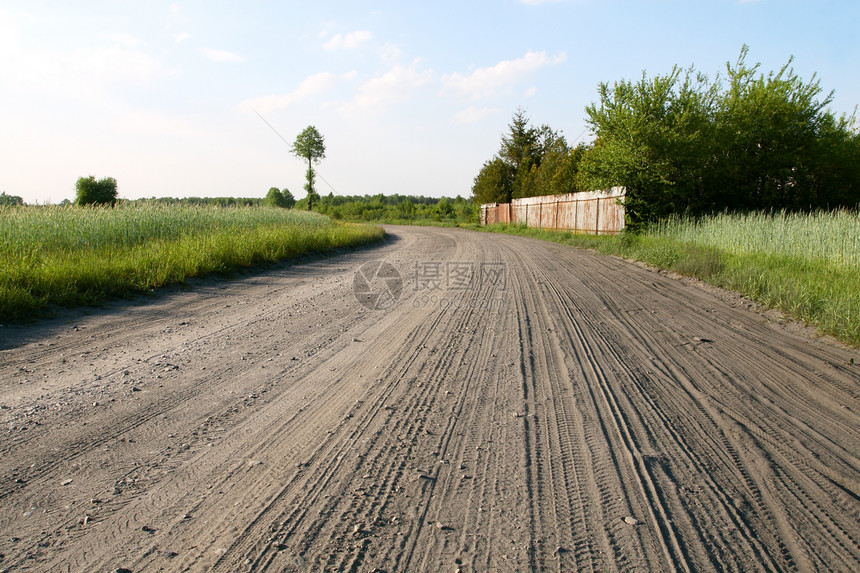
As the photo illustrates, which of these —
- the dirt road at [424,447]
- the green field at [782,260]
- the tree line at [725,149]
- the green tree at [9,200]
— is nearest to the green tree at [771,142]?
the tree line at [725,149]

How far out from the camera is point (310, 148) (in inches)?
1950

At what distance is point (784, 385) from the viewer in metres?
4.37

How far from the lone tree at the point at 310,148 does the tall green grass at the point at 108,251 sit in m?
35.8

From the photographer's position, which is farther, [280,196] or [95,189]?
[280,196]

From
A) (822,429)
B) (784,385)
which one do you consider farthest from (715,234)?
(822,429)

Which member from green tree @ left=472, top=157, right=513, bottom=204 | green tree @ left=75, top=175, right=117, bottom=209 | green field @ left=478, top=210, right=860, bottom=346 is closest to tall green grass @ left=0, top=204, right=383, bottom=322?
green field @ left=478, top=210, right=860, bottom=346

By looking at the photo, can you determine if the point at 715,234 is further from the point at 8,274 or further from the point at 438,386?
the point at 8,274

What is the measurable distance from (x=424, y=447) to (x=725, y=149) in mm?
20783

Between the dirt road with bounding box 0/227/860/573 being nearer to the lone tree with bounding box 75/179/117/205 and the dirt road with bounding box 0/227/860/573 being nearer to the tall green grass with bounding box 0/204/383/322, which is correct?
the tall green grass with bounding box 0/204/383/322

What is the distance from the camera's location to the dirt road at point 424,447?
2180 millimetres

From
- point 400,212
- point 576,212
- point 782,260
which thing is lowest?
point 782,260

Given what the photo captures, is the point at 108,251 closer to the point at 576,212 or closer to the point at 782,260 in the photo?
the point at 782,260

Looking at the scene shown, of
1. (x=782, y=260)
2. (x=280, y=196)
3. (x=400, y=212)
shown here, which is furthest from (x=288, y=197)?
(x=782, y=260)

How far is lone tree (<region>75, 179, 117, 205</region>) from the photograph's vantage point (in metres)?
32.3
